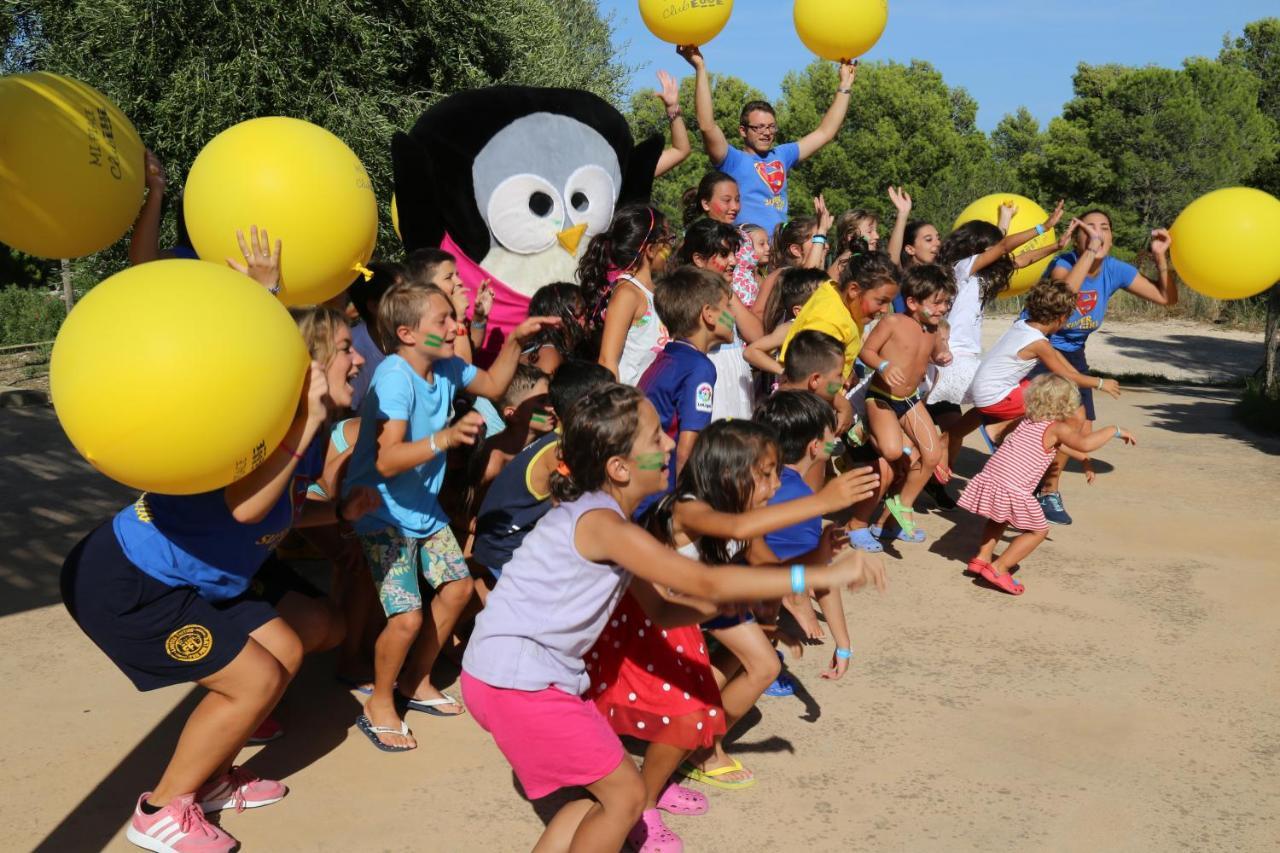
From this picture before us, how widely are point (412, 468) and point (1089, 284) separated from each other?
17.9ft

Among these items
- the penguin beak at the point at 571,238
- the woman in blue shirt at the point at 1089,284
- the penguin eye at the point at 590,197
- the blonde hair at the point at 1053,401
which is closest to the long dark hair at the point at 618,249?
the penguin beak at the point at 571,238

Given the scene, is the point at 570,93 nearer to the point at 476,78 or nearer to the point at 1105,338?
the point at 476,78

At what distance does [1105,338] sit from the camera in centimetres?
1770

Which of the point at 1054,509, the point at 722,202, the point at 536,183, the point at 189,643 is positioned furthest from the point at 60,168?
the point at 1054,509

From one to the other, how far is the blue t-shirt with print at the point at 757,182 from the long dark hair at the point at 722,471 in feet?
13.5

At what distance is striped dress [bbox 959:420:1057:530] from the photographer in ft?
19.2

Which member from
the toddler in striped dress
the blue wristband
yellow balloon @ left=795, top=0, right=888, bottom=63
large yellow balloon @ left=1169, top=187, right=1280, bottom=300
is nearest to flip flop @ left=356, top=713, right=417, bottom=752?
the blue wristband

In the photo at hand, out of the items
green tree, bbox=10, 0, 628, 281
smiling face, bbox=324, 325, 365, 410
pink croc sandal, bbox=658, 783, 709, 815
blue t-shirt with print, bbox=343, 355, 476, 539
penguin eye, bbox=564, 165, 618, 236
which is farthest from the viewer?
green tree, bbox=10, 0, 628, 281

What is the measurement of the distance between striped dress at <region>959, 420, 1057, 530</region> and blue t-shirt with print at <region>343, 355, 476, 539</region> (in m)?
3.17

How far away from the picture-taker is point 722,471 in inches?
135

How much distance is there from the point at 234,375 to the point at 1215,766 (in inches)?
139

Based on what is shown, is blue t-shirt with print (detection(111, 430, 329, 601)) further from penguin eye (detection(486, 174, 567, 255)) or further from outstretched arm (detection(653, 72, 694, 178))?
outstretched arm (detection(653, 72, 694, 178))

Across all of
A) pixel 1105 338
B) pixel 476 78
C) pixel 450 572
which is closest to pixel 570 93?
pixel 450 572

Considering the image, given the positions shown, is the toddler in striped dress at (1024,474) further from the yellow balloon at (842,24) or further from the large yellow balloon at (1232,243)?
the yellow balloon at (842,24)
